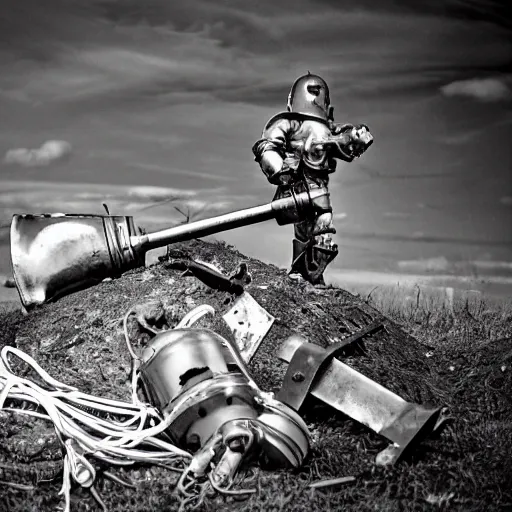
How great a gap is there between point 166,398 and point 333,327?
1.87 m

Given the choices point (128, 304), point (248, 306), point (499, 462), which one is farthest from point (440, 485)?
point (128, 304)

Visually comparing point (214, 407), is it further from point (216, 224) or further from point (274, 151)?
point (274, 151)

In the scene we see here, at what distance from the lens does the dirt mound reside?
362 cm

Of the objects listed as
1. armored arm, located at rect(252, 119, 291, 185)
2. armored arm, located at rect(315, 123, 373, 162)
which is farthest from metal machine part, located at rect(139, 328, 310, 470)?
armored arm, located at rect(315, 123, 373, 162)

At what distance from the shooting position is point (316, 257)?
654cm

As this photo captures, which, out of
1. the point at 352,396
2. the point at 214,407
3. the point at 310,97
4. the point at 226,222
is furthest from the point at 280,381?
the point at 310,97

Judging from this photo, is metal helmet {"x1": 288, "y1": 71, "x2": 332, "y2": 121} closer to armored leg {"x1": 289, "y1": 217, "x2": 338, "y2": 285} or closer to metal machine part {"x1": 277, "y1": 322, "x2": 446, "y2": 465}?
armored leg {"x1": 289, "y1": 217, "x2": 338, "y2": 285}

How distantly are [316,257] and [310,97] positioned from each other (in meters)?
1.43

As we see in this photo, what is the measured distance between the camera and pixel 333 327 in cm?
561

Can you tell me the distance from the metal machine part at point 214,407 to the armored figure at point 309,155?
8.02 feet

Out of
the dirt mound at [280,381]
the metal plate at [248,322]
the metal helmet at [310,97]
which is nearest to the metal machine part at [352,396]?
the dirt mound at [280,381]

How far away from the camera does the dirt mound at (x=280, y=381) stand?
143 inches

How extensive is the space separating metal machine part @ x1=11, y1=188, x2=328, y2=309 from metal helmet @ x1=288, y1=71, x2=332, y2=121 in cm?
110

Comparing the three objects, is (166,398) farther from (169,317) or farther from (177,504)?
(169,317)
